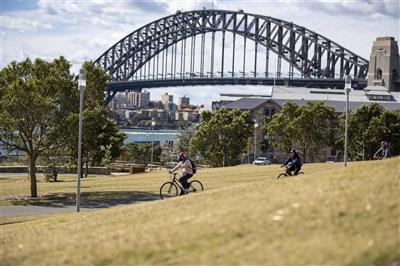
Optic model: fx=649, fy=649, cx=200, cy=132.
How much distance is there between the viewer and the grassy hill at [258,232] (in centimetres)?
883

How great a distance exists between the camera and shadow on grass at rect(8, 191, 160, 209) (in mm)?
27859

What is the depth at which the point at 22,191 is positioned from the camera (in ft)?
127

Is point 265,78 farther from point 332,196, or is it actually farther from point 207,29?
point 332,196

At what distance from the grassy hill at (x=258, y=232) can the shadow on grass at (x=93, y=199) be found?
46.5ft

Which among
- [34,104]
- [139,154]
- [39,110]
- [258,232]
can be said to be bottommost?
[139,154]

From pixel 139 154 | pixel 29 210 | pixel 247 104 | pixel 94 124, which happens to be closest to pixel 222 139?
pixel 139 154

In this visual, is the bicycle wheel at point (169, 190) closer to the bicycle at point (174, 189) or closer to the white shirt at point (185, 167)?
the bicycle at point (174, 189)

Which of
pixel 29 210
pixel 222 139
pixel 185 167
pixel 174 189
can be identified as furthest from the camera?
pixel 222 139

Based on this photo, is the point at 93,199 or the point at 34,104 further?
the point at 34,104

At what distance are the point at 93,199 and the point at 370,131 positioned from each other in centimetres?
5062

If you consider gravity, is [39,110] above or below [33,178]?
above

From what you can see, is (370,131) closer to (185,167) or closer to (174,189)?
(174,189)

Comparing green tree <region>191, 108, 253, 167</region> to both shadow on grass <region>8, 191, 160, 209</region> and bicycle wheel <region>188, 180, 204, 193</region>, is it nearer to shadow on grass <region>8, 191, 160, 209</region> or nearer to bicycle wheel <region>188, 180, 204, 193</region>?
shadow on grass <region>8, 191, 160, 209</region>

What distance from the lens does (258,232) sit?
9703mm
